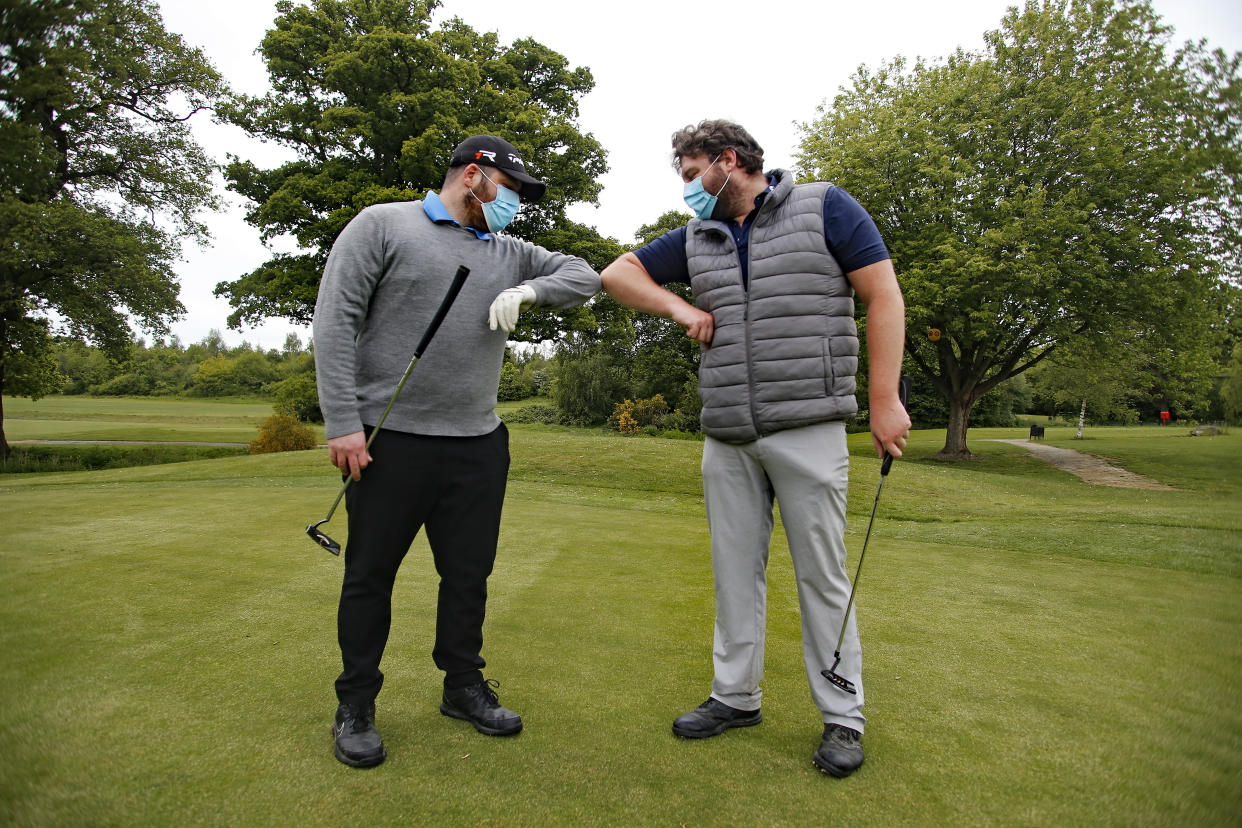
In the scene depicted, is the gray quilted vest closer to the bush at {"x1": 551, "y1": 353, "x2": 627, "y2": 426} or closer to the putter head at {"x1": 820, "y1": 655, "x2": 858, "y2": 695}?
the putter head at {"x1": 820, "y1": 655, "x2": 858, "y2": 695}

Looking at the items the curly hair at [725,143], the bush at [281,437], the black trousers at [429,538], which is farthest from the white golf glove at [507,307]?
the bush at [281,437]

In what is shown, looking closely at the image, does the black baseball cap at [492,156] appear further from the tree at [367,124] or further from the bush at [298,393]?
the bush at [298,393]

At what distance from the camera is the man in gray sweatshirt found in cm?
238

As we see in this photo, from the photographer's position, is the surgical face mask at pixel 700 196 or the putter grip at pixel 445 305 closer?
the putter grip at pixel 445 305

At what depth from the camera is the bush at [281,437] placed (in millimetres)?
22500

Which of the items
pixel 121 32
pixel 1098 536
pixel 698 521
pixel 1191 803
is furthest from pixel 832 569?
pixel 1098 536

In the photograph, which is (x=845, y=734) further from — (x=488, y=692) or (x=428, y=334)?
(x=428, y=334)

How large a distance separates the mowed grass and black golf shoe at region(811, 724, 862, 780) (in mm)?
44

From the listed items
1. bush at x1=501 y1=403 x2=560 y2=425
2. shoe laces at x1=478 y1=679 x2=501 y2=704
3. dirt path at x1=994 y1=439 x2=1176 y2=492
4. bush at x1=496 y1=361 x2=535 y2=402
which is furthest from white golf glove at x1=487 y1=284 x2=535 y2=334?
bush at x1=496 y1=361 x2=535 y2=402

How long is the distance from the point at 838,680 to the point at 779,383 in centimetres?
102

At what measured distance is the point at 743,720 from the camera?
2.42 meters

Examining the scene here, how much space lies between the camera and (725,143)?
252 cm

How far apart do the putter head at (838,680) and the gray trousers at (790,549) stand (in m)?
0.02

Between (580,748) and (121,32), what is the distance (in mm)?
2423
